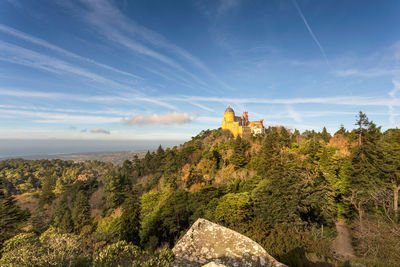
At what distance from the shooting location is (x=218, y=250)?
21.9ft

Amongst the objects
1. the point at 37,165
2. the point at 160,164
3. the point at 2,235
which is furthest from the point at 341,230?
the point at 37,165

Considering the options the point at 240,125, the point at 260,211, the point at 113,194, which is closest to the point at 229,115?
the point at 240,125

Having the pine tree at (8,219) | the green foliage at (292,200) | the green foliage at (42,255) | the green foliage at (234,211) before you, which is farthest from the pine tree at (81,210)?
the green foliage at (292,200)

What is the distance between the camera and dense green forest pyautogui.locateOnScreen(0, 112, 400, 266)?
27.2ft

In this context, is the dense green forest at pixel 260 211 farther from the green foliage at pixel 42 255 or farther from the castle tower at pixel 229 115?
the castle tower at pixel 229 115

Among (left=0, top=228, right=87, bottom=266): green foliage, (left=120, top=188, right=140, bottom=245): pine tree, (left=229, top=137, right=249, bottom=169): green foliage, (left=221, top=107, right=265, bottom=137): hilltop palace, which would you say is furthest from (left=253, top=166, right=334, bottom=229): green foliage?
(left=221, top=107, right=265, bottom=137): hilltop palace

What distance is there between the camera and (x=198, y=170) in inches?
1207

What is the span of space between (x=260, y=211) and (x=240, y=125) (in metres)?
37.8

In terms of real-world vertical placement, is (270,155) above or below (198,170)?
above

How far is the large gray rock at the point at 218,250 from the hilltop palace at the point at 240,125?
A: 39.9m

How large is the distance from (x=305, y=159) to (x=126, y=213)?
22.4 meters

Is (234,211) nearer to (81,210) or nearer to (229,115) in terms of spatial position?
(81,210)

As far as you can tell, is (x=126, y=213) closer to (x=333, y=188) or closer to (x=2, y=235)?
(x=2, y=235)

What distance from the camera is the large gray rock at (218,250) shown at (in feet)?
20.1
